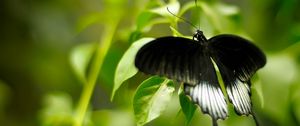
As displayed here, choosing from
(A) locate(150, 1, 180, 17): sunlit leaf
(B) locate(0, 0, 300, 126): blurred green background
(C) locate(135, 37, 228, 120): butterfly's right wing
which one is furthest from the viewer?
(B) locate(0, 0, 300, 126): blurred green background

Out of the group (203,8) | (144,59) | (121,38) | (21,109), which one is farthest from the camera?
(21,109)

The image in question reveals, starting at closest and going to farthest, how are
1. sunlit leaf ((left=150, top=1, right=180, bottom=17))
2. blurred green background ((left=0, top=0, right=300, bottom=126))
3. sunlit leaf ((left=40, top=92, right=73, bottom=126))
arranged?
1. sunlit leaf ((left=150, top=1, right=180, bottom=17))
2. blurred green background ((left=0, top=0, right=300, bottom=126))
3. sunlit leaf ((left=40, top=92, right=73, bottom=126))

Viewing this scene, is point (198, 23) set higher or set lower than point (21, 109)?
lower

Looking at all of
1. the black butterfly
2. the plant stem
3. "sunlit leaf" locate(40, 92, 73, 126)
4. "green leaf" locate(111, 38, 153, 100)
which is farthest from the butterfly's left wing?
"sunlit leaf" locate(40, 92, 73, 126)

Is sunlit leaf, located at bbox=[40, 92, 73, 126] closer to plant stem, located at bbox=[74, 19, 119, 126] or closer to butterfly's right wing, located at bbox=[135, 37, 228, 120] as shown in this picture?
plant stem, located at bbox=[74, 19, 119, 126]

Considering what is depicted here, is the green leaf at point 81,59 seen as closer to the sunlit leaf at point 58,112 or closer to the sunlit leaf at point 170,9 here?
the sunlit leaf at point 58,112

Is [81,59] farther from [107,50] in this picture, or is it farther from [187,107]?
[187,107]

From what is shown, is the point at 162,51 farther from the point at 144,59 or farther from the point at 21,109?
the point at 21,109

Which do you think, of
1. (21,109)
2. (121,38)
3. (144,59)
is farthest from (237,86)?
(21,109)
